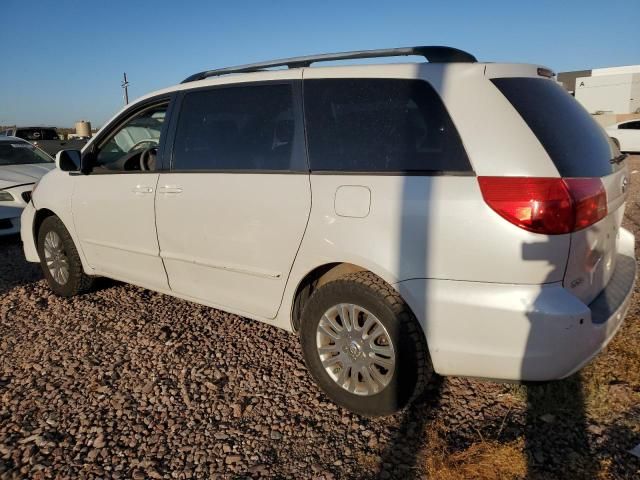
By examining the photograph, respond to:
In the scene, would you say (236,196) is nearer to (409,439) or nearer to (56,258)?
(409,439)

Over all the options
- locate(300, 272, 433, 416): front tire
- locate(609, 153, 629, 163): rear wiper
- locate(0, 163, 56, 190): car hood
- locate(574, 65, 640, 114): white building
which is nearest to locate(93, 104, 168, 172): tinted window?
locate(300, 272, 433, 416): front tire

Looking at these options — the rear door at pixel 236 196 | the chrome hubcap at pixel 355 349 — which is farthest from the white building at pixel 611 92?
the chrome hubcap at pixel 355 349

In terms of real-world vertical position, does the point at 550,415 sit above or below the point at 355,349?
below

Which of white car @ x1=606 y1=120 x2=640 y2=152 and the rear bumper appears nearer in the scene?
the rear bumper

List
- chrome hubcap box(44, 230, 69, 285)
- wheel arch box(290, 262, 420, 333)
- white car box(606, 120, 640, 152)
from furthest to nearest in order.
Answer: white car box(606, 120, 640, 152) → chrome hubcap box(44, 230, 69, 285) → wheel arch box(290, 262, 420, 333)

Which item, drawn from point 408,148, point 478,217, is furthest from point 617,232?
point 408,148

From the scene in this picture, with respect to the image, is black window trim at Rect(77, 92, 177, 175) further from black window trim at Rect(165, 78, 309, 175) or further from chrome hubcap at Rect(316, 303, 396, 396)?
chrome hubcap at Rect(316, 303, 396, 396)

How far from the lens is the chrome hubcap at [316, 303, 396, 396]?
99.3 inches

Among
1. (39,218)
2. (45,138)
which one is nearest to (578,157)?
(39,218)

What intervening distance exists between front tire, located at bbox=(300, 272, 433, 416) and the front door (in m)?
1.44

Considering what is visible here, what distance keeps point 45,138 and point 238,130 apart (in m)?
18.4

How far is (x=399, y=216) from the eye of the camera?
7.68 feet

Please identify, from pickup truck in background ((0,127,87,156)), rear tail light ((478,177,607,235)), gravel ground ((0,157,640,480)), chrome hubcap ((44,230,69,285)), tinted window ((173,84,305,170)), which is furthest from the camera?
pickup truck in background ((0,127,87,156))

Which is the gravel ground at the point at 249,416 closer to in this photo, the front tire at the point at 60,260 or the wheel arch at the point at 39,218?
the front tire at the point at 60,260
